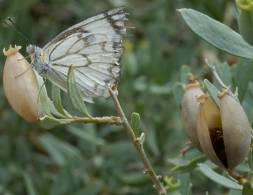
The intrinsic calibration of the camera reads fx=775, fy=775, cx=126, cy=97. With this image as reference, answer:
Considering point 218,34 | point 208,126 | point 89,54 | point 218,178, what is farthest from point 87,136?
point 208,126

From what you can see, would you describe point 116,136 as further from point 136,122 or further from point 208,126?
point 208,126

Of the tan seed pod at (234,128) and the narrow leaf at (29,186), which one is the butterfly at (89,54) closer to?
the tan seed pod at (234,128)

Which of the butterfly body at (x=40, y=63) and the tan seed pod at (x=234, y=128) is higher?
the butterfly body at (x=40, y=63)

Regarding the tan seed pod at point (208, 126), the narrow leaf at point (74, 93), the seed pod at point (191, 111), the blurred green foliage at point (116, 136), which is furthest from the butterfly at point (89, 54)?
the blurred green foliage at point (116, 136)

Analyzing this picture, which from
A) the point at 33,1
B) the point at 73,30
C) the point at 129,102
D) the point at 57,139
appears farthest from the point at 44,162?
the point at 73,30

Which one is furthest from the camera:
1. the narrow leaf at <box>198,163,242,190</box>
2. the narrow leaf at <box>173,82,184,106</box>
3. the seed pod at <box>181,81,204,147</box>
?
the narrow leaf at <box>173,82,184,106</box>

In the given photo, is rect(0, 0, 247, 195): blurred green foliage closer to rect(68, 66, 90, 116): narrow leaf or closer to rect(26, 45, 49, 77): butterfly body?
rect(26, 45, 49, 77): butterfly body

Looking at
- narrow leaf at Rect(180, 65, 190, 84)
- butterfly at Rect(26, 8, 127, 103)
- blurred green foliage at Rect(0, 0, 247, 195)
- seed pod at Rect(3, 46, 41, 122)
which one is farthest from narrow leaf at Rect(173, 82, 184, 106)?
blurred green foliage at Rect(0, 0, 247, 195)

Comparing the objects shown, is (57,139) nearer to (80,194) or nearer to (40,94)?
(80,194)

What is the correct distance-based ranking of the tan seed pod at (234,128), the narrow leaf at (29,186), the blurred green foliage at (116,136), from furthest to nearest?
the blurred green foliage at (116,136) → the narrow leaf at (29,186) → the tan seed pod at (234,128)
